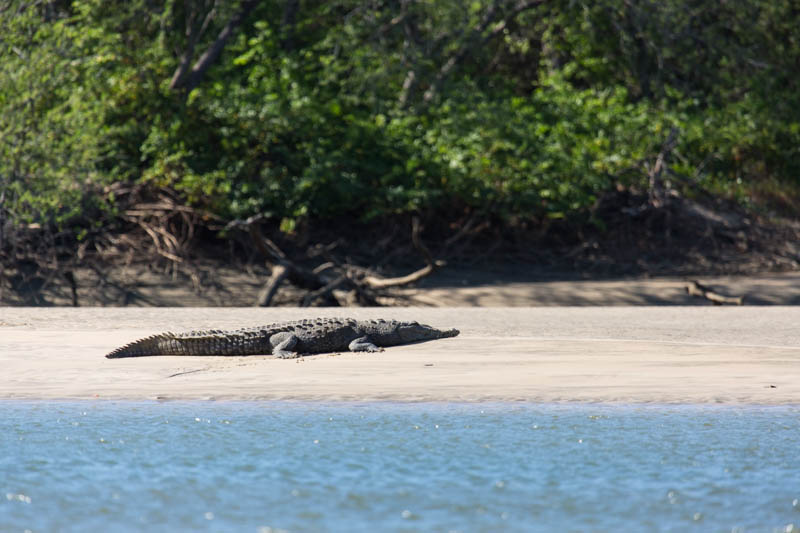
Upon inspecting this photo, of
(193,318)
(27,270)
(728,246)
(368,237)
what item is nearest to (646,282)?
(728,246)

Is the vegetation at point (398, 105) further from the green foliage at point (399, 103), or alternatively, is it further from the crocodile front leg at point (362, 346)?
the crocodile front leg at point (362, 346)

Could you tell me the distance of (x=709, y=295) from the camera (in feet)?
48.6

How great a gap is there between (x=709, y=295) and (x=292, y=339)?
8.56 m

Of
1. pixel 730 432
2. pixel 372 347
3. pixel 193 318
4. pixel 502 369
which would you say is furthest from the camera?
pixel 193 318

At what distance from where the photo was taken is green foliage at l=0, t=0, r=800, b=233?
51.5ft

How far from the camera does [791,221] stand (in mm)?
17953

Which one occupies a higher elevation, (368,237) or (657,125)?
(657,125)

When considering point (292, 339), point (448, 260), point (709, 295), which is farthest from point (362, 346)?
point (448, 260)

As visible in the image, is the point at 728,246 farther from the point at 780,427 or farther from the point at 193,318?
the point at 780,427

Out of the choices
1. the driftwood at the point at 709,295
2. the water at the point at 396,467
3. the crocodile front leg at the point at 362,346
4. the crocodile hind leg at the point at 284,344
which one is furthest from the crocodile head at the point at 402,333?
the driftwood at the point at 709,295

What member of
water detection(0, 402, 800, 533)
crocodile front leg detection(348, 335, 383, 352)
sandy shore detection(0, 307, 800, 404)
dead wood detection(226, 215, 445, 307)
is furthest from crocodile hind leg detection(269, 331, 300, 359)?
dead wood detection(226, 215, 445, 307)

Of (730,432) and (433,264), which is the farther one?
(433,264)

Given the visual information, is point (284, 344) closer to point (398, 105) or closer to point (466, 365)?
point (466, 365)

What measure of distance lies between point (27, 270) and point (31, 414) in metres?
10.3
